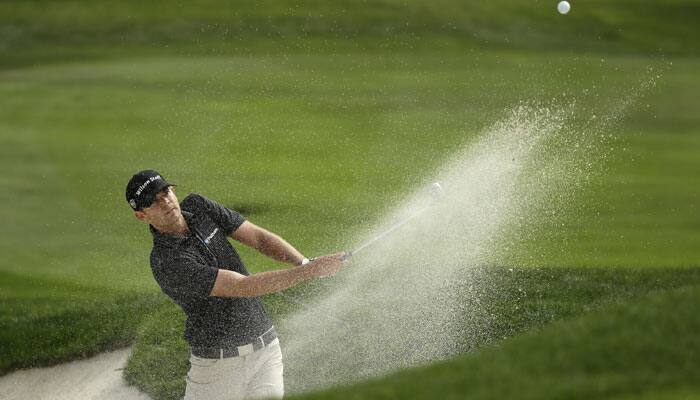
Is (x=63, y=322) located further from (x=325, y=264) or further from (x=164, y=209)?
(x=325, y=264)

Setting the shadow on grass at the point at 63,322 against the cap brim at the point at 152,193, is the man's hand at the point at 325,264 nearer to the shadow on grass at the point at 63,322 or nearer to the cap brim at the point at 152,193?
the cap brim at the point at 152,193

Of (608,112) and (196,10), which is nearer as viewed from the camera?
(608,112)

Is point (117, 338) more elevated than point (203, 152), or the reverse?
point (203, 152)

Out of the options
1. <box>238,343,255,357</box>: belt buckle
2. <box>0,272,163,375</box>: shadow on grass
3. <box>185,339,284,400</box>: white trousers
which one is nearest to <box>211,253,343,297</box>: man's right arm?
<box>238,343,255,357</box>: belt buckle

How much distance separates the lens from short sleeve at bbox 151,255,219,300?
5.88 metres

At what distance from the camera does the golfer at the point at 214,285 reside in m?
5.90

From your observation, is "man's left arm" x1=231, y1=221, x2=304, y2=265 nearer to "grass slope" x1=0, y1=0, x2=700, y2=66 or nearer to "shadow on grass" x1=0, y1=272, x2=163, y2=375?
"shadow on grass" x1=0, y1=272, x2=163, y2=375

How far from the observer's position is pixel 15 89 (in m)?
14.6

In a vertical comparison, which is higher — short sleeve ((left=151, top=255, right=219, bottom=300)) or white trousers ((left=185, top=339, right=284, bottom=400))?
short sleeve ((left=151, top=255, right=219, bottom=300))

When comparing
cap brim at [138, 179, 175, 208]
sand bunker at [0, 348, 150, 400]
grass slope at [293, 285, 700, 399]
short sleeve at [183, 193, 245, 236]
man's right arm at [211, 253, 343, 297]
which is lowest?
sand bunker at [0, 348, 150, 400]

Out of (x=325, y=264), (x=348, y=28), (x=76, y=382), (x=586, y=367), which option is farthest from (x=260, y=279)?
(x=348, y=28)

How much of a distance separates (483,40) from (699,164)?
16.8 feet

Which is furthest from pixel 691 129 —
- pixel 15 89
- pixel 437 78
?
pixel 15 89

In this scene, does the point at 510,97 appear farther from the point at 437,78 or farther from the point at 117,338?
the point at 117,338
